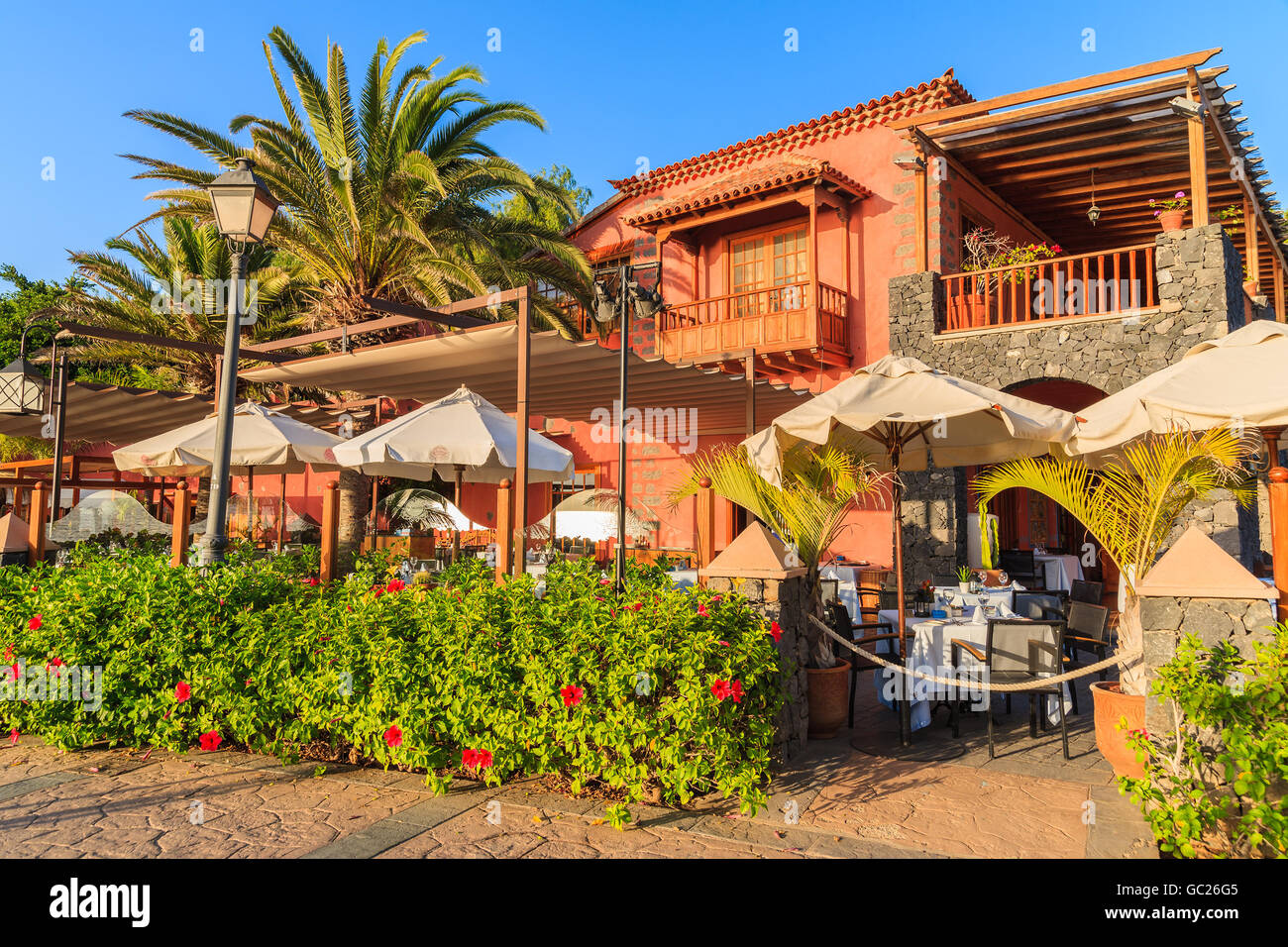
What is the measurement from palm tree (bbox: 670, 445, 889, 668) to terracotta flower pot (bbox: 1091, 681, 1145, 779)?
1.56 m

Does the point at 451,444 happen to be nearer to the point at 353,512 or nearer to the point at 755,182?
the point at 353,512

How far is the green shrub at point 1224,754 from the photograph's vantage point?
279 cm

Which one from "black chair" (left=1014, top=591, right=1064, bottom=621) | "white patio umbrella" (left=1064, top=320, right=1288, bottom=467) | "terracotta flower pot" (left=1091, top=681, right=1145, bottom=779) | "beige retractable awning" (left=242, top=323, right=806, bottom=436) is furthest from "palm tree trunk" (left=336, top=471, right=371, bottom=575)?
"terracotta flower pot" (left=1091, top=681, right=1145, bottom=779)

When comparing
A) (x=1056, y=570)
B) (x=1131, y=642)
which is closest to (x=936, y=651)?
(x=1131, y=642)

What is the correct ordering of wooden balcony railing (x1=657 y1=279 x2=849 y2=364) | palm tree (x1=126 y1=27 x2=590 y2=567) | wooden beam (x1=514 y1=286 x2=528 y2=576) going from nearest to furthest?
wooden beam (x1=514 y1=286 x2=528 y2=576) < palm tree (x1=126 y1=27 x2=590 y2=567) < wooden balcony railing (x1=657 y1=279 x2=849 y2=364)

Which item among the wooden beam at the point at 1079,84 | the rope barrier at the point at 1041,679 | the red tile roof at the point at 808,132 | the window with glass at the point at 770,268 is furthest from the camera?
the window with glass at the point at 770,268

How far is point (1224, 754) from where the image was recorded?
2951 millimetres

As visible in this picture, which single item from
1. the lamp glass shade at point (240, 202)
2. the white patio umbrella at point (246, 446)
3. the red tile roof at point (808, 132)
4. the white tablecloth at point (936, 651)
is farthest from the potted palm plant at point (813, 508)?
the red tile roof at point (808, 132)

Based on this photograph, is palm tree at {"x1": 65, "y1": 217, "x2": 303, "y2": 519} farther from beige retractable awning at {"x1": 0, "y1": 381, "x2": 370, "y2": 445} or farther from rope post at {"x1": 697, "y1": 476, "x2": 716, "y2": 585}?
rope post at {"x1": 697, "y1": 476, "x2": 716, "y2": 585}

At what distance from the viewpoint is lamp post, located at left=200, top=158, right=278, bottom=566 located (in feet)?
17.0

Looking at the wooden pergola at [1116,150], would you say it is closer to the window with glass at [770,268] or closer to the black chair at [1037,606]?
the window with glass at [770,268]

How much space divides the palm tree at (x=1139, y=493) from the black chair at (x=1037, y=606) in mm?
1746
